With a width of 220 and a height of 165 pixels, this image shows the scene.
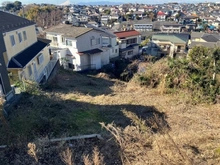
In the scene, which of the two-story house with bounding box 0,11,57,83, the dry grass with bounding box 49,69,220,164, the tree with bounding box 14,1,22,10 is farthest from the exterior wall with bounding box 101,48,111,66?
the tree with bounding box 14,1,22,10

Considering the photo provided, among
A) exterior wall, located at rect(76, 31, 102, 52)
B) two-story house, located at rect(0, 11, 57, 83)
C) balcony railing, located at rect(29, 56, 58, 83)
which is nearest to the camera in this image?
two-story house, located at rect(0, 11, 57, 83)

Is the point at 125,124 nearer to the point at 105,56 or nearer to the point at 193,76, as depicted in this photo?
the point at 193,76

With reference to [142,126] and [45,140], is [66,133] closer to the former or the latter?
[45,140]

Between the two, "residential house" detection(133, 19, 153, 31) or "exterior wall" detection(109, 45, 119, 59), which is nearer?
"exterior wall" detection(109, 45, 119, 59)

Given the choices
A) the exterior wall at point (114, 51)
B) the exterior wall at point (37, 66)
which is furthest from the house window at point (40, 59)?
the exterior wall at point (114, 51)

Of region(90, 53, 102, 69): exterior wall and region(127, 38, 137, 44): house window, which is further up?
region(127, 38, 137, 44): house window

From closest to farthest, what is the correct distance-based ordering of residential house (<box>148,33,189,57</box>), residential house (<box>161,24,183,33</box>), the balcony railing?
1. the balcony railing
2. residential house (<box>148,33,189,57</box>)
3. residential house (<box>161,24,183,33</box>)

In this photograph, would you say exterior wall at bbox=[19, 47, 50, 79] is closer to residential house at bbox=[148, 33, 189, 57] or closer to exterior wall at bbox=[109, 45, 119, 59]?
exterior wall at bbox=[109, 45, 119, 59]

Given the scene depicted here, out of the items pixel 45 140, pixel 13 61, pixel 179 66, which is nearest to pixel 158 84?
pixel 179 66
